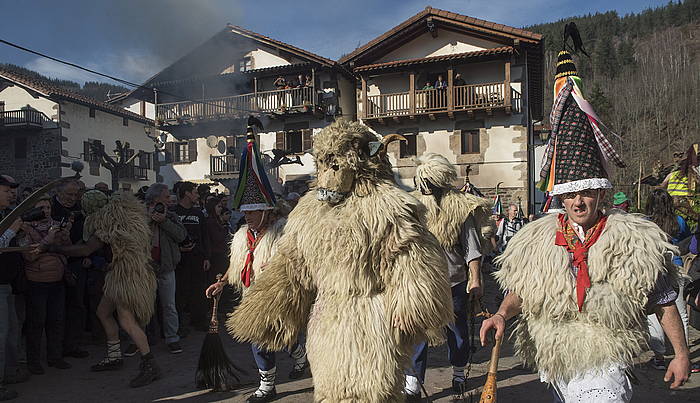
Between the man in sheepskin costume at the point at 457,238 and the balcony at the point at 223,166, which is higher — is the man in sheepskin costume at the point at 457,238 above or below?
below

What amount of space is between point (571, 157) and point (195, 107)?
24049 millimetres

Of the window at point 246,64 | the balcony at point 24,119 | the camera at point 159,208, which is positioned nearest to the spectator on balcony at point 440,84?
the window at point 246,64

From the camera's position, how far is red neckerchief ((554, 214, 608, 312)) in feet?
7.70

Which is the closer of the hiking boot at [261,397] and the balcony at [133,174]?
the hiking boot at [261,397]

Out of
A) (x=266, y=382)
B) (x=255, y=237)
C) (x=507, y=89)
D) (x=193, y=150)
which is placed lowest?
(x=266, y=382)

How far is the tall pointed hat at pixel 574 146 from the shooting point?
2.44 metres

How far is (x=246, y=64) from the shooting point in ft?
81.0

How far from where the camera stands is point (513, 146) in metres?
21.2

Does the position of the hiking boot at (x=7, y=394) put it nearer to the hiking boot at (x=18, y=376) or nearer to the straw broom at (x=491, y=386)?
the hiking boot at (x=18, y=376)

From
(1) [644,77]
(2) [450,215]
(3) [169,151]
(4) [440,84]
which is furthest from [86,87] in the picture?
(1) [644,77]

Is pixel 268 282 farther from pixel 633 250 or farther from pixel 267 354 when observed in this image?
pixel 633 250

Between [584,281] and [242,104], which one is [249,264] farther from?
[242,104]

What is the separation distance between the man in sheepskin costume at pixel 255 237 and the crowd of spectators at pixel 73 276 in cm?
163

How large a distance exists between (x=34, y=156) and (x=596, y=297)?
3194cm
